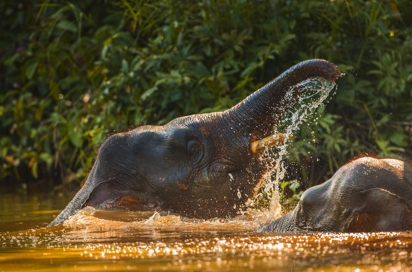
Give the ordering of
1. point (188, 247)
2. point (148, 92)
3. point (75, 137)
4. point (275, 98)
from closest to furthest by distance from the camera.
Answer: point (188, 247) → point (275, 98) → point (148, 92) → point (75, 137)

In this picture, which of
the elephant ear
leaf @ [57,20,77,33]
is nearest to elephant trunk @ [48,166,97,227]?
the elephant ear

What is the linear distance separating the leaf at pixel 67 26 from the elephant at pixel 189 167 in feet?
16.6

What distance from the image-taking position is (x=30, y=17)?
10.3 meters

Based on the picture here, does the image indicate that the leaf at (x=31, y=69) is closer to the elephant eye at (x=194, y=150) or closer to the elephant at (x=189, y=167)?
the elephant at (x=189, y=167)

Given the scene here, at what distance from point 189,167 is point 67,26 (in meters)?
5.48

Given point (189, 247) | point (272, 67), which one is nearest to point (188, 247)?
point (189, 247)

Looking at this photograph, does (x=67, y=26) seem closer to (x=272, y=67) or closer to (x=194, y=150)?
(x=272, y=67)

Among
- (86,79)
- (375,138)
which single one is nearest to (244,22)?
(375,138)

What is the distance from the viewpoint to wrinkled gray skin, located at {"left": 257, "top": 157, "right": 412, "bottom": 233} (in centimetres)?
322

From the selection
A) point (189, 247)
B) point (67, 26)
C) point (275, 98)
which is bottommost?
point (189, 247)

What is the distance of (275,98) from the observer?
4.27 meters

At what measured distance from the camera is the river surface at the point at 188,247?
2.60 meters

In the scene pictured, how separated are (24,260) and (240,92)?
4206mm

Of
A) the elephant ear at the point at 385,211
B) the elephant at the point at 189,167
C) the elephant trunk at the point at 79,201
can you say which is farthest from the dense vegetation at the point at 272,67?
the elephant ear at the point at 385,211
